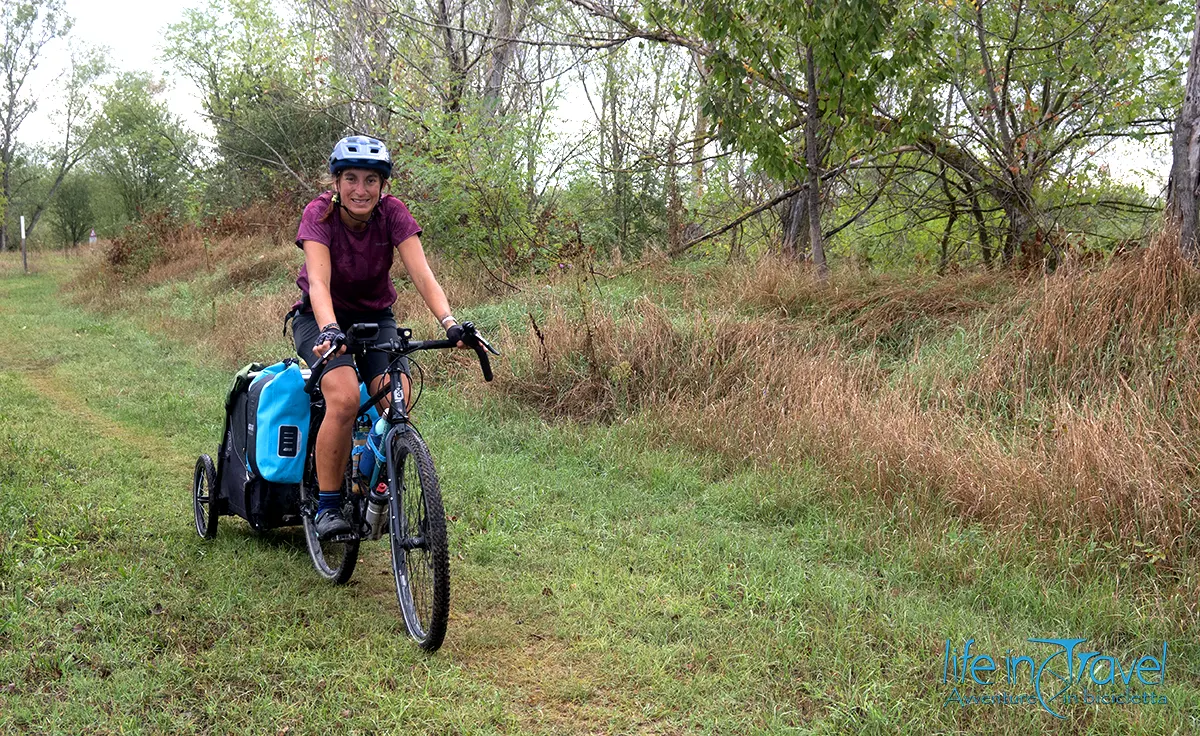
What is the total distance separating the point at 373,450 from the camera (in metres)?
4.09

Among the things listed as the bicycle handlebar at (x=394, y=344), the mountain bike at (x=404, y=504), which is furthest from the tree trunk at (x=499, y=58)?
the mountain bike at (x=404, y=504)

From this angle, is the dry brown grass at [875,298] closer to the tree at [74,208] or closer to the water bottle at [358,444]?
the water bottle at [358,444]

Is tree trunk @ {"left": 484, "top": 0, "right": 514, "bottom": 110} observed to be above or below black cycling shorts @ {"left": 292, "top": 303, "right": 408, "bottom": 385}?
above

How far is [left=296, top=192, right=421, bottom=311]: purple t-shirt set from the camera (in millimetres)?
4223

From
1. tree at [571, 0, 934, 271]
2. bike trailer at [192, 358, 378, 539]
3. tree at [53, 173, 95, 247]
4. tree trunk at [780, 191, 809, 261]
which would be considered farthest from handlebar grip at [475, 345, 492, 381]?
tree at [53, 173, 95, 247]

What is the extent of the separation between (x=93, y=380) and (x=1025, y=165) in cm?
995

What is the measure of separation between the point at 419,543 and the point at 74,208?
5060 cm

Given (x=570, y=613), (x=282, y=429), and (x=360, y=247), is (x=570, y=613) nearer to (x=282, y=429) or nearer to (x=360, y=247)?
(x=282, y=429)

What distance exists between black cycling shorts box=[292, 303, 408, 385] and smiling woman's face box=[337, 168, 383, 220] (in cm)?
54

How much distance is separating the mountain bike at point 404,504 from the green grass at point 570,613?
0.18 metres

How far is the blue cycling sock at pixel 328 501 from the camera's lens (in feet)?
13.8

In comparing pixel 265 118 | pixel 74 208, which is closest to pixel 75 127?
pixel 74 208

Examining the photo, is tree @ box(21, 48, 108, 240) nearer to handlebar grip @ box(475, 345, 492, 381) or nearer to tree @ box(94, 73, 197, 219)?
tree @ box(94, 73, 197, 219)

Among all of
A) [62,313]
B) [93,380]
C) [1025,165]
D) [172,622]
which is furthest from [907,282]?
[62,313]
